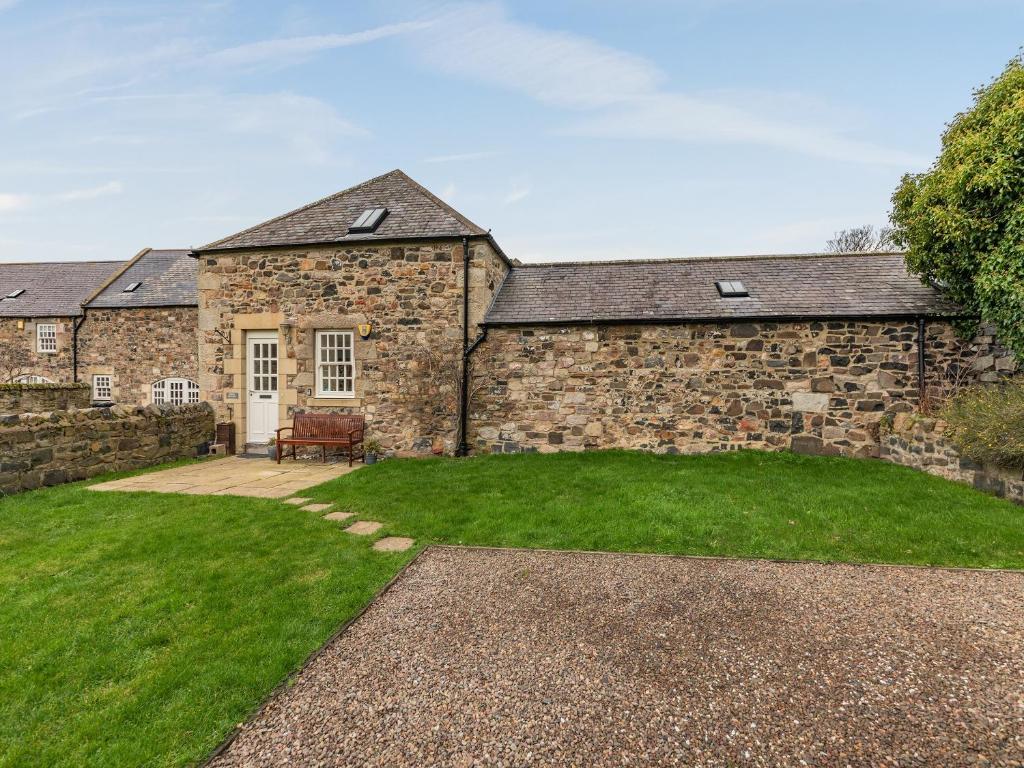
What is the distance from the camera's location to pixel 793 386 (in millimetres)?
10000

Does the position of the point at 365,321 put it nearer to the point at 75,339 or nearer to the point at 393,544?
the point at 393,544

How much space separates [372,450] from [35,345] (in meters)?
19.7

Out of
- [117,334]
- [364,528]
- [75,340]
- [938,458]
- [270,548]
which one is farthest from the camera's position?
[75,340]

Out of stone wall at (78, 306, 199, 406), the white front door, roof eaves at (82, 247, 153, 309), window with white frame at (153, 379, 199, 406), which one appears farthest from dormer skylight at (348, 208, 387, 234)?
roof eaves at (82, 247, 153, 309)

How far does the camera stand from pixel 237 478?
866 centimetres

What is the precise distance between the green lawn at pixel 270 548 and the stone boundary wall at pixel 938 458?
35 centimetres

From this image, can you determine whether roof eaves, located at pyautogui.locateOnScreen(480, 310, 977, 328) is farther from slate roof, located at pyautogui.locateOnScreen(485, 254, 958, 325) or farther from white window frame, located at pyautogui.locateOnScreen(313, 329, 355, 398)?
white window frame, located at pyautogui.locateOnScreen(313, 329, 355, 398)

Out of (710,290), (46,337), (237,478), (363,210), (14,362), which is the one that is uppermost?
(363,210)

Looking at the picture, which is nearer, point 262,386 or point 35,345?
point 262,386

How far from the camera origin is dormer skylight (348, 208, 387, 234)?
11.0 m

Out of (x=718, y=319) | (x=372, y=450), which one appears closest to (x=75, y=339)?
(x=372, y=450)

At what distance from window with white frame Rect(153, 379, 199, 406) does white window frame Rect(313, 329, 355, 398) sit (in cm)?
1075

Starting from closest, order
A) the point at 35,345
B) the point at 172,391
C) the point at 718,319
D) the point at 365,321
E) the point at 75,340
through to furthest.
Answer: the point at 718,319, the point at 365,321, the point at 172,391, the point at 75,340, the point at 35,345

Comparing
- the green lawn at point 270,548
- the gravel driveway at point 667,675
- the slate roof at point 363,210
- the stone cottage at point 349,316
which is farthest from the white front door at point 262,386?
the gravel driveway at point 667,675
